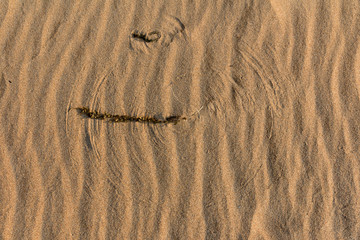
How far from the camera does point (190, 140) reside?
2.53 meters

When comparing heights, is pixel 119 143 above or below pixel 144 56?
below

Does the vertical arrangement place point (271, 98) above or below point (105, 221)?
above

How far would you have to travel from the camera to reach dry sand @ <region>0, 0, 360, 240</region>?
2.49 metres

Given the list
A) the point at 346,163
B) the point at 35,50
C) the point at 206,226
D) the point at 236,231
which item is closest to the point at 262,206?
the point at 236,231

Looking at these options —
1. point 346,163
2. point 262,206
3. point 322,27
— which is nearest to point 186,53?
point 322,27

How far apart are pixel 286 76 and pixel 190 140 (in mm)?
1081

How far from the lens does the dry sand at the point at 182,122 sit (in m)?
2.49

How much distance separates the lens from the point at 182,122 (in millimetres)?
2541

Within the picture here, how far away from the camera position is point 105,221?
97.8 inches

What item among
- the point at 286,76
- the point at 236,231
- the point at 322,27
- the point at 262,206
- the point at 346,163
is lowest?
the point at 236,231

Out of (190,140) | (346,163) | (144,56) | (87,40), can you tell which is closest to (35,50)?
(87,40)

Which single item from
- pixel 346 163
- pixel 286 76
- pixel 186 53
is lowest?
pixel 346 163

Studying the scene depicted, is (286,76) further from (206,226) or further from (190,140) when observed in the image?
(206,226)

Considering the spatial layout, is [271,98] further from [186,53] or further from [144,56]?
[144,56]
